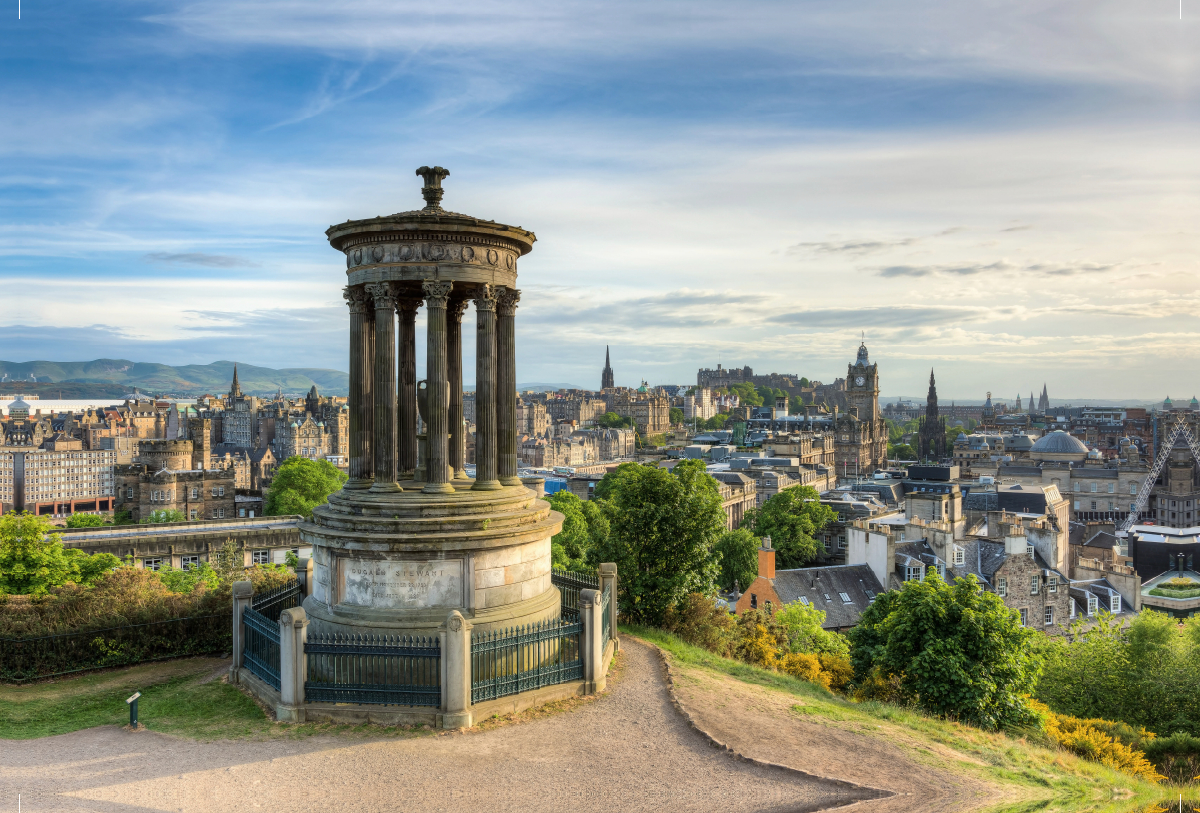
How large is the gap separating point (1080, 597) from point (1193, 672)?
2225 centimetres

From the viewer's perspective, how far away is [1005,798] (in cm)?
1424

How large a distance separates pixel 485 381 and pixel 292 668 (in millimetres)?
7984

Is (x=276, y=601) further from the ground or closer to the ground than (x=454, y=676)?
further from the ground

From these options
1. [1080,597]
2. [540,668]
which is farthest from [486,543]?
[1080,597]

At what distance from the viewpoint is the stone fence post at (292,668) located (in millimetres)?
16656

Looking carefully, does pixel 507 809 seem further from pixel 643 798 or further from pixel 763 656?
pixel 763 656

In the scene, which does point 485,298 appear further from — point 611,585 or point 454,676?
point 454,676

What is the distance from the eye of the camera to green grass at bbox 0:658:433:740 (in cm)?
1636

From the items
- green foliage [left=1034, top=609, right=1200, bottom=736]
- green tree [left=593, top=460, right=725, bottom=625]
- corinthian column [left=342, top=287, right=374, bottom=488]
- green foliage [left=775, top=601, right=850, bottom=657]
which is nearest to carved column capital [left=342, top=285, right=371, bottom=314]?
corinthian column [left=342, top=287, right=374, bottom=488]

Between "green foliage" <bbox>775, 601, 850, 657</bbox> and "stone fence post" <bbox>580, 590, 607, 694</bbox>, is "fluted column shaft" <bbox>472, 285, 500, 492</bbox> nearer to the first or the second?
"stone fence post" <bbox>580, 590, 607, 694</bbox>

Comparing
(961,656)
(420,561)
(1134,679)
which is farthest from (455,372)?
(1134,679)

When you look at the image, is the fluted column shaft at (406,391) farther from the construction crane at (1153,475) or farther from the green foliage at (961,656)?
the construction crane at (1153,475)

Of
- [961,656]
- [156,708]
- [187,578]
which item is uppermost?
[156,708]

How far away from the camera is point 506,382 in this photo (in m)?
21.5
